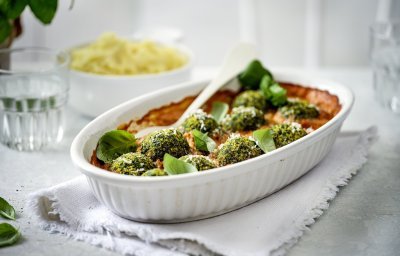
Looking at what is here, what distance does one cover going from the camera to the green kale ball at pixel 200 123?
2.19 metres

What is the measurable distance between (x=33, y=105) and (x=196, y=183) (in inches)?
38.9

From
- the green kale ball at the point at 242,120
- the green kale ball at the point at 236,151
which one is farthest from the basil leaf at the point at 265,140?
the green kale ball at the point at 242,120

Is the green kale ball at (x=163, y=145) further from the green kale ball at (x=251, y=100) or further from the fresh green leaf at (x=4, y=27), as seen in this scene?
the fresh green leaf at (x=4, y=27)

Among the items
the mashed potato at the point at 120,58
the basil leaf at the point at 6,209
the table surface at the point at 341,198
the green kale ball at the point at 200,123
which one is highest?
the mashed potato at the point at 120,58

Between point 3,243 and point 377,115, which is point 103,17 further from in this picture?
point 3,243

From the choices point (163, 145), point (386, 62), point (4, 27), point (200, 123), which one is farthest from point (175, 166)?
point (386, 62)

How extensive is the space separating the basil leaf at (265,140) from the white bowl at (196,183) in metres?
0.07

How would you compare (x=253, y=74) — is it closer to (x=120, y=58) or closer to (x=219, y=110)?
(x=219, y=110)

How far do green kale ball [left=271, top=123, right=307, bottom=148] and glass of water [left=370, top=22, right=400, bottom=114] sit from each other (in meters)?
0.88

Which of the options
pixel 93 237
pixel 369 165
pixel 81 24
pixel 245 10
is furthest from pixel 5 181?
pixel 81 24

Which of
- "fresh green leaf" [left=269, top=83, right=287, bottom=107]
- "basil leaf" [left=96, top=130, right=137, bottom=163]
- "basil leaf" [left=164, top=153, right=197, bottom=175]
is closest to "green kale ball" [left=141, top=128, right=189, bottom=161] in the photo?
"basil leaf" [left=96, top=130, right=137, bottom=163]

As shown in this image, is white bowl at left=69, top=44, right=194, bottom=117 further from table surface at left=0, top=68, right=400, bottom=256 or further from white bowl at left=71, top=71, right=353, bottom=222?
white bowl at left=71, top=71, right=353, bottom=222

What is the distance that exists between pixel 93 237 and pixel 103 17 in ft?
8.92

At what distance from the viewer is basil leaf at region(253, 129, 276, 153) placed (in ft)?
6.51
